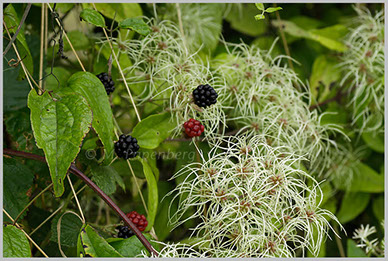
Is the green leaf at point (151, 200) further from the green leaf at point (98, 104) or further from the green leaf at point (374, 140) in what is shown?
the green leaf at point (374, 140)

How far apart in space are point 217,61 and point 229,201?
1.13 feet

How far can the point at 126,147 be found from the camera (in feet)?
2.08

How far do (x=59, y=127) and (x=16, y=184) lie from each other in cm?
18

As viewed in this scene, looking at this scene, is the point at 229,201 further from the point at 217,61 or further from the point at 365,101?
the point at 365,101

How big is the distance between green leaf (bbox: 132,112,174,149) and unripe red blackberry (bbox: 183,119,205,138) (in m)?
0.02

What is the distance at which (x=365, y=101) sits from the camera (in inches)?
39.3

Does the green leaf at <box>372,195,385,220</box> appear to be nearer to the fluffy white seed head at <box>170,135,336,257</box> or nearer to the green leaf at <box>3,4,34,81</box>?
the fluffy white seed head at <box>170,135,336,257</box>

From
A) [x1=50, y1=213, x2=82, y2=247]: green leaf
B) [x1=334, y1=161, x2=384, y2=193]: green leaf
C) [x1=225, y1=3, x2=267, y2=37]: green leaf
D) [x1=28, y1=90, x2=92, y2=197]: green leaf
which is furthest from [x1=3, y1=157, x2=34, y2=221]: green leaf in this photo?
[x1=334, y1=161, x2=384, y2=193]: green leaf

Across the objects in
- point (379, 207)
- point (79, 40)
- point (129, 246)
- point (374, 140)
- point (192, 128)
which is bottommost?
point (379, 207)

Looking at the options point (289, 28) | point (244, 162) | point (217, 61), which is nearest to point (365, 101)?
point (289, 28)

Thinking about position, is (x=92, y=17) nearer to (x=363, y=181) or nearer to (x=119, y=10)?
(x=119, y=10)

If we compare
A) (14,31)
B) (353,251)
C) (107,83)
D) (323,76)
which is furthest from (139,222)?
(323,76)

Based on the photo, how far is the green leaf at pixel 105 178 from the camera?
0.64 metres

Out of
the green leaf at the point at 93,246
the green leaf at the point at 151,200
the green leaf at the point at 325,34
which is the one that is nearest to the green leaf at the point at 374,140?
the green leaf at the point at 325,34
